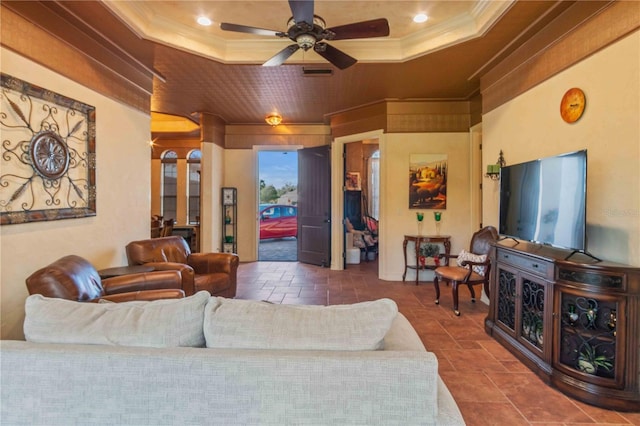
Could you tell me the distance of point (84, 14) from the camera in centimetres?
267

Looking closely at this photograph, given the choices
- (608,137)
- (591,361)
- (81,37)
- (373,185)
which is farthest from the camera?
(373,185)

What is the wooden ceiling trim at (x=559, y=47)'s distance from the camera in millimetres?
2203

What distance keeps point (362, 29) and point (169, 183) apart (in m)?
7.52

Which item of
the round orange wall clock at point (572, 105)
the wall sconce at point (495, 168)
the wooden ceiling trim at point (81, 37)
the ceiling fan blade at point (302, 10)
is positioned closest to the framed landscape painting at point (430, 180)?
the wall sconce at point (495, 168)

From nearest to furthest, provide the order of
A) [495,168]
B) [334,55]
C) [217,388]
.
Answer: [217,388] → [334,55] → [495,168]

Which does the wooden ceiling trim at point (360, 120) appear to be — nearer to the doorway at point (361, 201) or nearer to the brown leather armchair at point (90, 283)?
the doorway at point (361, 201)

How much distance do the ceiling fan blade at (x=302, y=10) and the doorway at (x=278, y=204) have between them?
21.1 feet

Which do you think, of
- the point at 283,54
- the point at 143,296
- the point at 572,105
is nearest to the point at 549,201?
the point at 572,105

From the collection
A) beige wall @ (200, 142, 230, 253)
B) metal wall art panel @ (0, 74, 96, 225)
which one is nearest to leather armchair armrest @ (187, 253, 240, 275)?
metal wall art panel @ (0, 74, 96, 225)

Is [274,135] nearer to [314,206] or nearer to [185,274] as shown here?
[314,206]

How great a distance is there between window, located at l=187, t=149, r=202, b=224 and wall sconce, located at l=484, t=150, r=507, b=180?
7109 millimetres

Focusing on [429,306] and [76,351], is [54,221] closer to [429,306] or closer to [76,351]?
[76,351]

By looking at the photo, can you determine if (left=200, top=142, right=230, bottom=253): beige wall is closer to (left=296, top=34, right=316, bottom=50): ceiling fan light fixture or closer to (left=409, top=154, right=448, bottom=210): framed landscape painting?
(left=409, top=154, right=448, bottom=210): framed landscape painting

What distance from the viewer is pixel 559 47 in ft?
9.04
